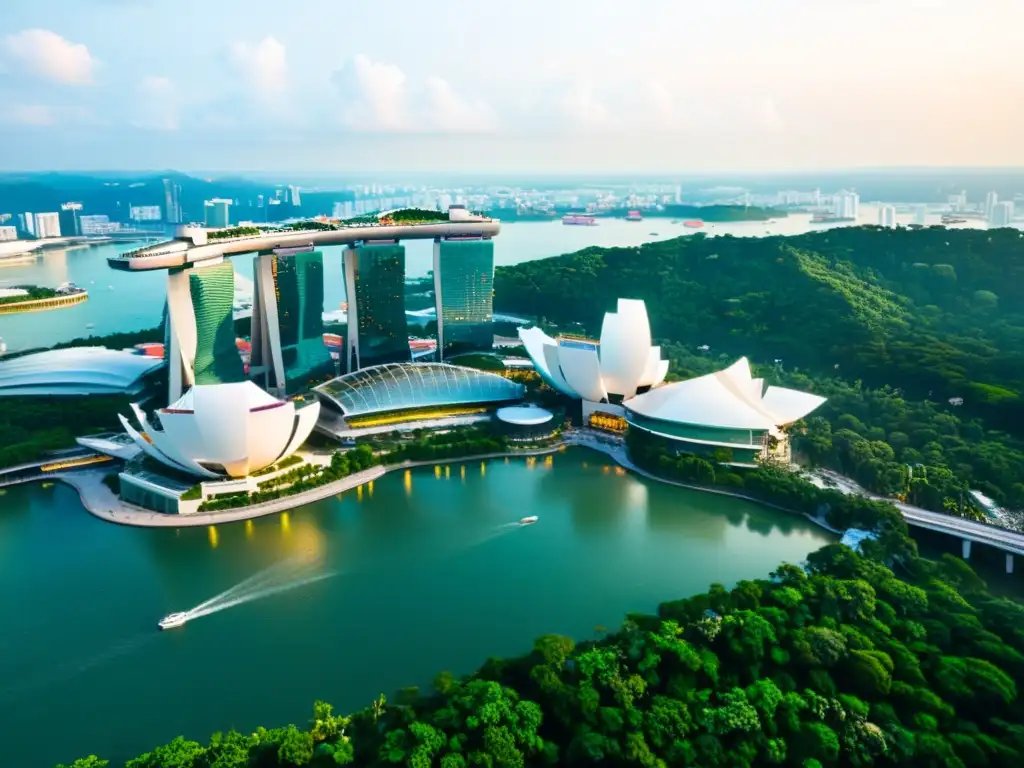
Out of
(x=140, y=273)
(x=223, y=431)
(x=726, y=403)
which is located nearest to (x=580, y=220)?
(x=140, y=273)

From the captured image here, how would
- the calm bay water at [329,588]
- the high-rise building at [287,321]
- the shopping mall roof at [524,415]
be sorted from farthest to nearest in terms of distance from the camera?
the high-rise building at [287,321] < the shopping mall roof at [524,415] < the calm bay water at [329,588]

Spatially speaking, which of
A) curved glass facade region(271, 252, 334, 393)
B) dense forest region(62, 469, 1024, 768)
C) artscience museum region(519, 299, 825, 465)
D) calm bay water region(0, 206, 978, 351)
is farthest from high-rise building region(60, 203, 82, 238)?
dense forest region(62, 469, 1024, 768)

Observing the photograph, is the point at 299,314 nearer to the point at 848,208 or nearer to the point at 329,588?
the point at 329,588

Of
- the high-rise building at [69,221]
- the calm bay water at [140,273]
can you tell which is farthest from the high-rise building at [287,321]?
the high-rise building at [69,221]

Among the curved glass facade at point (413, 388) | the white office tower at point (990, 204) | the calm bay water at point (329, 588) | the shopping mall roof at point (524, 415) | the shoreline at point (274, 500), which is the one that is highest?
the white office tower at point (990, 204)

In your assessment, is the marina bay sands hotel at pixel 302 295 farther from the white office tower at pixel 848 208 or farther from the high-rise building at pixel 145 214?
the high-rise building at pixel 145 214

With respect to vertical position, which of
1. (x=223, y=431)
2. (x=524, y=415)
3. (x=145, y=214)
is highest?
(x=145, y=214)
